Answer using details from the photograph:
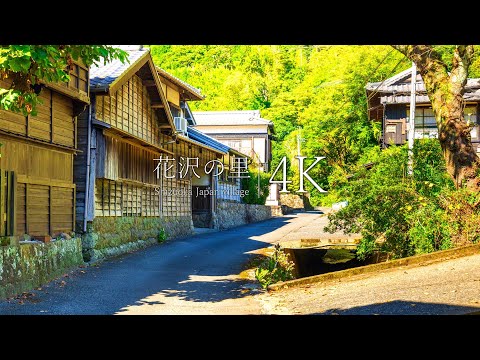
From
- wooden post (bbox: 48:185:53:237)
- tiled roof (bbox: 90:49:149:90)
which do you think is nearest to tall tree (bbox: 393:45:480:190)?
tiled roof (bbox: 90:49:149:90)

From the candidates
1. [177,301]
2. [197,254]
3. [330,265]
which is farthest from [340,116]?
[177,301]

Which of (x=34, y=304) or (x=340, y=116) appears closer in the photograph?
(x=34, y=304)

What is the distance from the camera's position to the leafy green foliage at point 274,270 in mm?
11539

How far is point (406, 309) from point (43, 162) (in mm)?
7451

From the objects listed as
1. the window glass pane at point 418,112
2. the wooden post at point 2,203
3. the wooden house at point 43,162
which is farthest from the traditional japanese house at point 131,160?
the window glass pane at point 418,112

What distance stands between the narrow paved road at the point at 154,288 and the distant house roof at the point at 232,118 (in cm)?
1582

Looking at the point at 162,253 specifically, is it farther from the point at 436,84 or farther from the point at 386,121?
the point at 386,121

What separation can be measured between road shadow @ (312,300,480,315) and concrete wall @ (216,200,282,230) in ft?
57.2

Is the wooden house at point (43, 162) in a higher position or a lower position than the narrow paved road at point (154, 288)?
higher

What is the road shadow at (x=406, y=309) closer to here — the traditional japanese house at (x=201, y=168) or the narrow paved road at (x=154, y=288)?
the narrow paved road at (x=154, y=288)

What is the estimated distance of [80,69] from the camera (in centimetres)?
1253

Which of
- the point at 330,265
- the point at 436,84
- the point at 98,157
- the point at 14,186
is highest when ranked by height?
the point at 436,84

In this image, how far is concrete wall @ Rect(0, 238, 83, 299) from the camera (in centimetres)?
875

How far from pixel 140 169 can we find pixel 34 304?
8.96m
